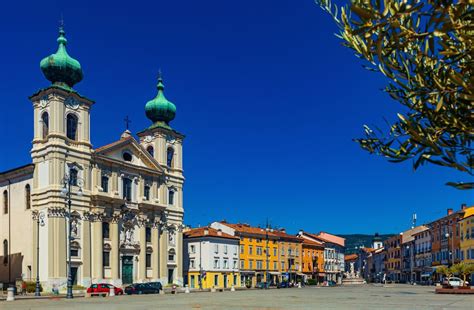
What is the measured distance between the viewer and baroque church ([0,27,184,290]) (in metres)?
62.2

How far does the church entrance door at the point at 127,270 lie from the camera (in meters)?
71.2

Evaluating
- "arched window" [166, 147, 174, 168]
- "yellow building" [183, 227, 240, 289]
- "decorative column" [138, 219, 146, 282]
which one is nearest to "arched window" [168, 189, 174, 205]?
"arched window" [166, 147, 174, 168]

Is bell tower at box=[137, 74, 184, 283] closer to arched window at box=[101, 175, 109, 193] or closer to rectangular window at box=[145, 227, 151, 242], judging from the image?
rectangular window at box=[145, 227, 151, 242]

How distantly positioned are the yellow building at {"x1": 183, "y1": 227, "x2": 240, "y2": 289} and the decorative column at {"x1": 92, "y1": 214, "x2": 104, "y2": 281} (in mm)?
21510

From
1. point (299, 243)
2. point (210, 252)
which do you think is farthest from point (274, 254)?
point (210, 252)

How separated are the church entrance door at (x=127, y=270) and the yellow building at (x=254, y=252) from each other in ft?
86.3

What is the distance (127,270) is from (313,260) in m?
56.9

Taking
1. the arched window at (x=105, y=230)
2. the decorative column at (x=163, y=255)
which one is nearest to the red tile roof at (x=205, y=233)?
the decorative column at (x=163, y=255)

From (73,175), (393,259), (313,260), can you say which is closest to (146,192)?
(73,175)

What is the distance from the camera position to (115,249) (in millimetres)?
69688

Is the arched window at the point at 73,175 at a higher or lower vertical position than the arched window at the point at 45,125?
lower

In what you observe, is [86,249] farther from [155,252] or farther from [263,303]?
[263,303]

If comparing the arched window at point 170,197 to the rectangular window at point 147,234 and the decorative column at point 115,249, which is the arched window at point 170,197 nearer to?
the rectangular window at point 147,234

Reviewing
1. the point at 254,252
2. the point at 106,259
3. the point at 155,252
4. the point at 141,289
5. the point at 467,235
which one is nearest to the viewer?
the point at 141,289
